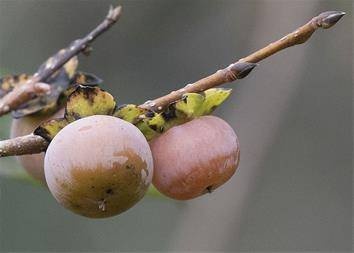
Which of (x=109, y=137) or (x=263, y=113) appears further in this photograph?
(x=263, y=113)

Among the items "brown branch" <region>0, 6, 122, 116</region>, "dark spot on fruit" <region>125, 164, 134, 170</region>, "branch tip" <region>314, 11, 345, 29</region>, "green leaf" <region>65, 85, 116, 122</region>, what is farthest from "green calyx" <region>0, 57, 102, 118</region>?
"branch tip" <region>314, 11, 345, 29</region>

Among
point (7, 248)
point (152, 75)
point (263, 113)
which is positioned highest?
point (263, 113)

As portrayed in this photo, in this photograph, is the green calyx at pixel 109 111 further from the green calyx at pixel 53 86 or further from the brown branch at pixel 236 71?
the green calyx at pixel 53 86

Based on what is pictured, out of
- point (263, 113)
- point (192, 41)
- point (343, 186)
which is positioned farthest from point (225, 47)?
point (263, 113)

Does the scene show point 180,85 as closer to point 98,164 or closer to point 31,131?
point 31,131

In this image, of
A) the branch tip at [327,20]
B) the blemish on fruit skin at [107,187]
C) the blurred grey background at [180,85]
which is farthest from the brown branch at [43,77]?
the blurred grey background at [180,85]

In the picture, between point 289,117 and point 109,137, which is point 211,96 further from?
point 289,117

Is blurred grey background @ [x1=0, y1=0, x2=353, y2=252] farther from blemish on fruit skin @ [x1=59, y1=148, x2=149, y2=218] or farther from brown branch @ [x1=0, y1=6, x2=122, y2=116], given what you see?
blemish on fruit skin @ [x1=59, y1=148, x2=149, y2=218]
